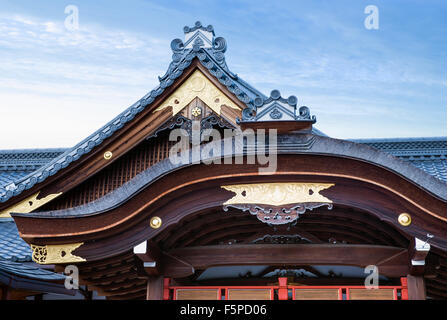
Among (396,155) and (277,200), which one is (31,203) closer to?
(277,200)

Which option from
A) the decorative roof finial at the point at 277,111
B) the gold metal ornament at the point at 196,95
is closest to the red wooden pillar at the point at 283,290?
the decorative roof finial at the point at 277,111

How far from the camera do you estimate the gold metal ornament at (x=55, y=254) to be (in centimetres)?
659

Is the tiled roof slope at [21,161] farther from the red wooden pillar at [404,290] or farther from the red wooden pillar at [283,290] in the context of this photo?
the red wooden pillar at [404,290]

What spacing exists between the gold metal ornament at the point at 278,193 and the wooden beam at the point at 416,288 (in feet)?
4.73

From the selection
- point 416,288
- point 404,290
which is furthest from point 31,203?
point 416,288

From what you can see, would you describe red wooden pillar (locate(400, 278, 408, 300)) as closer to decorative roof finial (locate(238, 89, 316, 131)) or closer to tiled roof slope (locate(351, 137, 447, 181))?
decorative roof finial (locate(238, 89, 316, 131))

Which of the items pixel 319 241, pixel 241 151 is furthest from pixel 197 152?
pixel 319 241

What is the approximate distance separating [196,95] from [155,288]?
131 inches

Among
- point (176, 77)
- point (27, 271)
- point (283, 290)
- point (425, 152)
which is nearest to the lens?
point (283, 290)

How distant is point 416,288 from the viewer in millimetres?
6609

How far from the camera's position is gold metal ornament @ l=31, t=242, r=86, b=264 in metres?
6.59

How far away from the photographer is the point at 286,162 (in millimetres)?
6289

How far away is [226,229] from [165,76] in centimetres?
298
